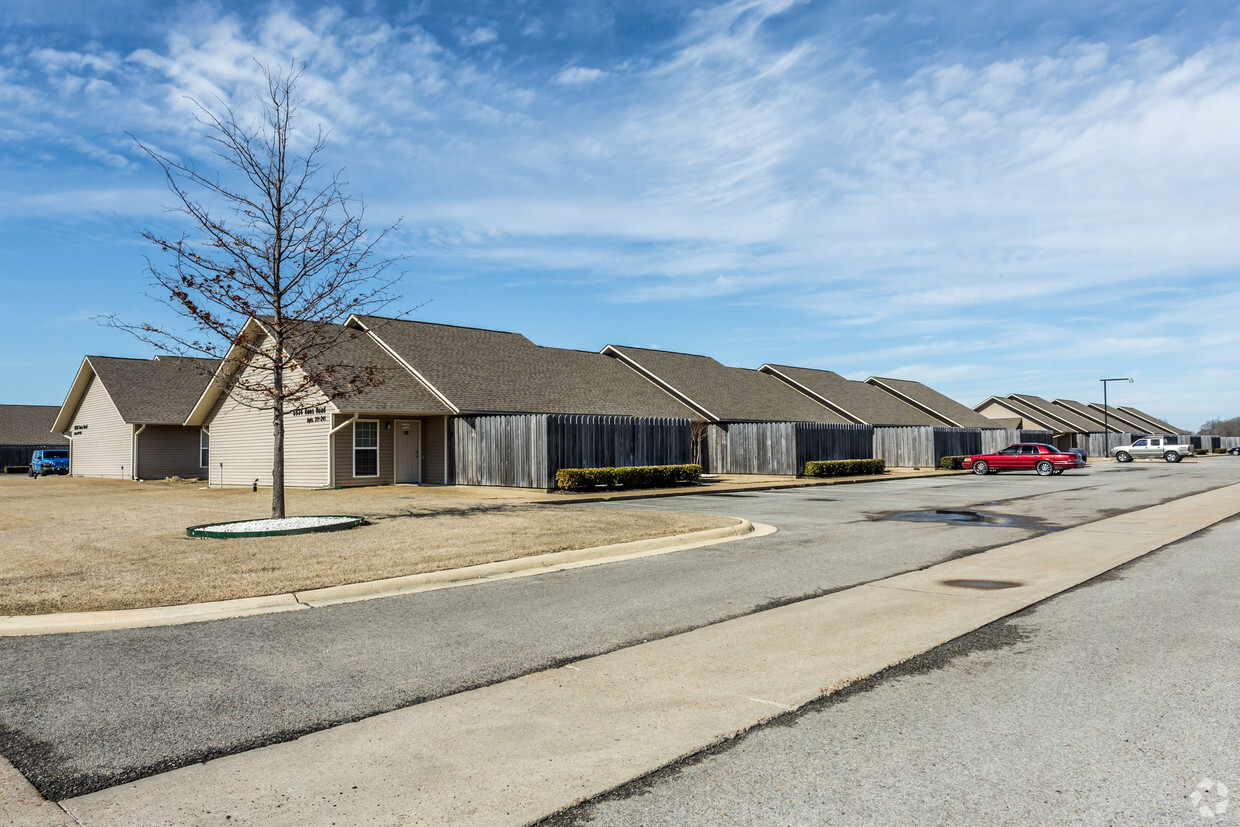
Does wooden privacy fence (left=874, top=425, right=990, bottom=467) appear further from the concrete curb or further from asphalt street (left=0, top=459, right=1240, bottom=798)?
asphalt street (left=0, top=459, right=1240, bottom=798)

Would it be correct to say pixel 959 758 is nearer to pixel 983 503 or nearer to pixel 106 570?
pixel 106 570

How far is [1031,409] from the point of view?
252 ft

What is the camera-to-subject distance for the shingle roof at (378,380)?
1056 inches

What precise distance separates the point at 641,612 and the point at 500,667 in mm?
2170

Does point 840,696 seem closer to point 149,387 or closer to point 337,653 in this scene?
point 337,653

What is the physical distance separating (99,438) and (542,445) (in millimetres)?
27539

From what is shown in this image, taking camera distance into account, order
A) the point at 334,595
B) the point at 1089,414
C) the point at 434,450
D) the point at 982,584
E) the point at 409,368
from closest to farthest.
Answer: the point at 334,595 → the point at 982,584 → the point at 434,450 → the point at 409,368 → the point at 1089,414

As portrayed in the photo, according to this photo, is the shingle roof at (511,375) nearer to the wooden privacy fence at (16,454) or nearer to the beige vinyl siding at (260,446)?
the beige vinyl siding at (260,446)

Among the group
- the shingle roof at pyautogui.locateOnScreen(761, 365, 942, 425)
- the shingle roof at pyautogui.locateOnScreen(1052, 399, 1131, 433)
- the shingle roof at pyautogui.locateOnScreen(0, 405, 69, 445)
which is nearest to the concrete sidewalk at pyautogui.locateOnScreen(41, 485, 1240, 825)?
the shingle roof at pyautogui.locateOnScreen(761, 365, 942, 425)

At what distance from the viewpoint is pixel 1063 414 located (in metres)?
81.1

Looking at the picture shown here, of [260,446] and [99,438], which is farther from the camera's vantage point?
[99,438]

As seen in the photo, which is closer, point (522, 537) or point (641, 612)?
point (641, 612)

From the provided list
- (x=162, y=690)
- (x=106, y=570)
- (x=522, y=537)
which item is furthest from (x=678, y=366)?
(x=162, y=690)

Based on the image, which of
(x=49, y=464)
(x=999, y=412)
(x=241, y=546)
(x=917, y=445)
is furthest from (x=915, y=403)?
(x=49, y=464)
